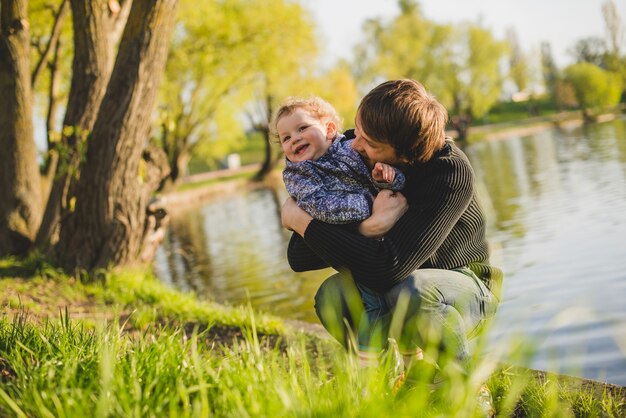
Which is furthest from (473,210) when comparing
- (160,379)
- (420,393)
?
(160,379)

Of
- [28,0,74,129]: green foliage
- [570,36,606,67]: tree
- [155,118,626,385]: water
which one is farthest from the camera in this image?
[570,36,606,67]: tree

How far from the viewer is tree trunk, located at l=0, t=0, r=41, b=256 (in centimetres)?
643

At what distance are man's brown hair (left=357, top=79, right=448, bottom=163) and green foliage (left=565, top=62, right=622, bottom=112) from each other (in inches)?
2348

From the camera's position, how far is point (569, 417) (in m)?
2.12

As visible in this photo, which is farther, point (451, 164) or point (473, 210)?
point (473, 210)

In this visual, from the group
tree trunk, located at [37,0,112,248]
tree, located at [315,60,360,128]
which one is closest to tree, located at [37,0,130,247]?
tree trunk, located at [37,0,112,248]

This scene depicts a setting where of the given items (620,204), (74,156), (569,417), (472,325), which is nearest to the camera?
(569,417)

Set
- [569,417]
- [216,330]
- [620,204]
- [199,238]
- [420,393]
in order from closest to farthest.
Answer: [420,393] < [569,417] < [216,330] < [620,204] < [199,238]

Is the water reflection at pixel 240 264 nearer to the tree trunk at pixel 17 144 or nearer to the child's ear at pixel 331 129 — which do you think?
the tree trunk at pixel 17 144

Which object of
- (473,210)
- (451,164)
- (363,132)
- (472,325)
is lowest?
(472,325)

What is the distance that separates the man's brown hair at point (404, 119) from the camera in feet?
7.68

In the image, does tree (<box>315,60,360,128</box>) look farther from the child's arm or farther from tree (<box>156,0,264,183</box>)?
the child's arm

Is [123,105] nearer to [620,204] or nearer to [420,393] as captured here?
[420,393]

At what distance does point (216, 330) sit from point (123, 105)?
7.73 ft
